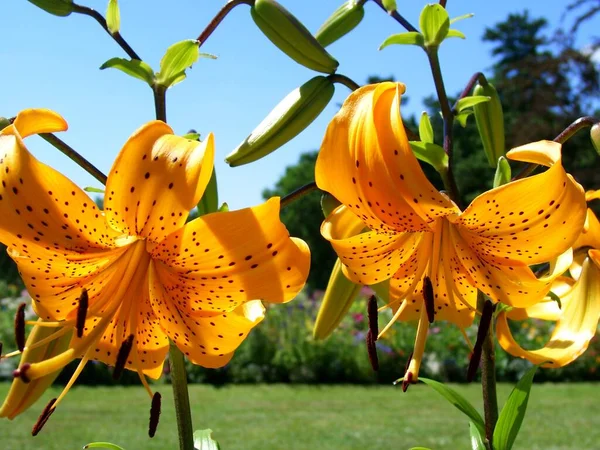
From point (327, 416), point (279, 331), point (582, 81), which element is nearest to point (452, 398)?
point (327, 416)

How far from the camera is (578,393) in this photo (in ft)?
19.6

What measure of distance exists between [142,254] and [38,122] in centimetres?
18

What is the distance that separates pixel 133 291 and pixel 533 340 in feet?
21.9

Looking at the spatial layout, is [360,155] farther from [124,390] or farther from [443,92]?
[124,390]

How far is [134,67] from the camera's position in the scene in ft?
2.64

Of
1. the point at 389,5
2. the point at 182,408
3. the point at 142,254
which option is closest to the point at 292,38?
the point at 389,5

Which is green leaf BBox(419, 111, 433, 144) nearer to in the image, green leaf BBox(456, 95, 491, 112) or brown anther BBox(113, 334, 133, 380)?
green leaf BBox(456, 95, 491, 112)

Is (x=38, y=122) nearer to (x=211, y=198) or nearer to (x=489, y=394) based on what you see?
(x=211, y=198)

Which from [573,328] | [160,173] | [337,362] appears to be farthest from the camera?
[337,362]

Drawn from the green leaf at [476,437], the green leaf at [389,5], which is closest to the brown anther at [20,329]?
the green leaf at [476,437]

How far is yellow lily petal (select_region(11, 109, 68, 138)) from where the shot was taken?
70 centimetres

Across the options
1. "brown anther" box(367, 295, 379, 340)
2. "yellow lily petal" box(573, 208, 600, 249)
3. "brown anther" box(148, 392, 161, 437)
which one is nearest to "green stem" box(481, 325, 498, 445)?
"brown anther" box(367, 295, 379, 340)

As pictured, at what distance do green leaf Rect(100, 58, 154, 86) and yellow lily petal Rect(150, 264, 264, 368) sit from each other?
0.21m

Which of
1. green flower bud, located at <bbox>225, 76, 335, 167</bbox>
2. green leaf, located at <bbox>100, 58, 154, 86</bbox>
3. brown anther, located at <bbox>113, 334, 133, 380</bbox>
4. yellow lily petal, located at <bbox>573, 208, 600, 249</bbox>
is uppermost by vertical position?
green leaf, located at <bbox>100, 58, 154, 86</bbox>
